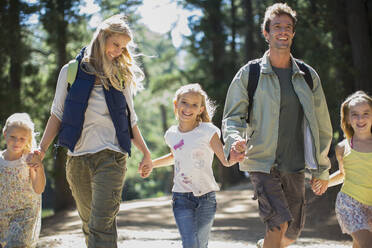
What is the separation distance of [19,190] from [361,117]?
10.5 ft

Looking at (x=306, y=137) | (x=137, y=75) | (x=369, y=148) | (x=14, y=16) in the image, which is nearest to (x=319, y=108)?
(x=306, y=137)

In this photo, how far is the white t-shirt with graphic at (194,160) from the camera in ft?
13.2

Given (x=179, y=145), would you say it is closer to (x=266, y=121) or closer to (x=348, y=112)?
(x=266, y=121)

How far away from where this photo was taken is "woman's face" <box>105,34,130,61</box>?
3994mm

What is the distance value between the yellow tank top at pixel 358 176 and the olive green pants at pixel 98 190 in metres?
2.02

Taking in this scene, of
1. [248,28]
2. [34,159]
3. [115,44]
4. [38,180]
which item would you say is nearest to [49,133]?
[34,159]

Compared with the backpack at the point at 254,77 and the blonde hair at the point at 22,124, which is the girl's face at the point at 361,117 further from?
the blonde hair at the point at 22,124

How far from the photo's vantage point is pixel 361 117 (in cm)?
455

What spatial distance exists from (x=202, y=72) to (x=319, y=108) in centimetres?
2031

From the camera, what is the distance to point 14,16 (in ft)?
44.0

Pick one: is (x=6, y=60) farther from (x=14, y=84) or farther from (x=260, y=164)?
(x=260, y=164)

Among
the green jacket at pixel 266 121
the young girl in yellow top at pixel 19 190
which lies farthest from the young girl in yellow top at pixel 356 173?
the young girl in yellow top at pixel 19 190

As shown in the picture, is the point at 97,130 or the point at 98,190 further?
the point at 97,130

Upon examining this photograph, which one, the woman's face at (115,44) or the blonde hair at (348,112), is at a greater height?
the woman's face at (115,44)
